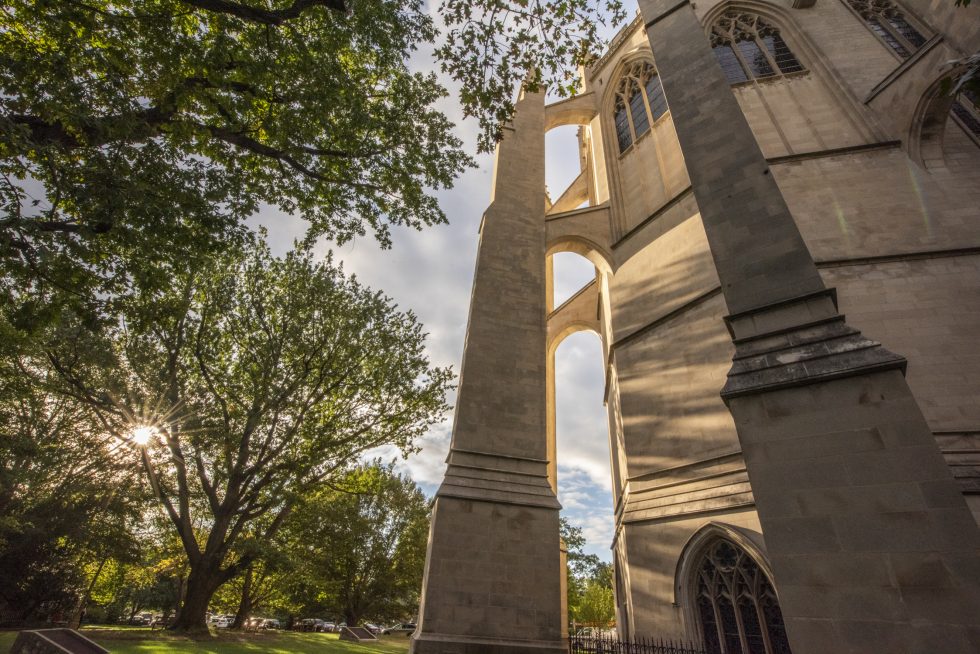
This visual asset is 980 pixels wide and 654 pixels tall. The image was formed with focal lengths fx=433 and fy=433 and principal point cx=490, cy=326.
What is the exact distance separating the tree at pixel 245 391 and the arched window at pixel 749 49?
1397cm

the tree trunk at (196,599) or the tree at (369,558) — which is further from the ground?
the tree at (369,558)

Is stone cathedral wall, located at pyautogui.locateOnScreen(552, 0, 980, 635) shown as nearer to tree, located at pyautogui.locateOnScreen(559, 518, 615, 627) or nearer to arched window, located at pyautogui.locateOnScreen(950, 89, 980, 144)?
arched window, located at pyautogui.locateOnScreen(950, 89, 980, 144)

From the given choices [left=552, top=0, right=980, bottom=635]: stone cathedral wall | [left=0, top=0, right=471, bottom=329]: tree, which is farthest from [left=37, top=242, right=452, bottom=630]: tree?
[left=552, top=0, right=980, bottom=635]: stone cathedral wall

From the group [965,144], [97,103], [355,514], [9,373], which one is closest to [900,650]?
[97,103]

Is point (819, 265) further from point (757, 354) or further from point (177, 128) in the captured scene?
point (177, 128)

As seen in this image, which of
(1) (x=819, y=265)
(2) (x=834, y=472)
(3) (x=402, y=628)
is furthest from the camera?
(3) (x=402, y=628)

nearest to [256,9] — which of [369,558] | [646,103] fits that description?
[646,103]

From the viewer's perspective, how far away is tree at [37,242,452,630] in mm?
12156

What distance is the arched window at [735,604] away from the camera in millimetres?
7023

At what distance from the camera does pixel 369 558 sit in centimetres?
2528

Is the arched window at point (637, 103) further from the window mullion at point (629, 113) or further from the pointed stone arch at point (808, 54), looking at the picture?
the pointed stone arch at point (808, 54)

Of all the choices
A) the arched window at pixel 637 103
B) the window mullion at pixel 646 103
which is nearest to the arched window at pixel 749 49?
the arched window at pixel 637 103

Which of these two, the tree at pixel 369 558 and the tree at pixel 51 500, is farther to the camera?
the tree at pixel 369 558

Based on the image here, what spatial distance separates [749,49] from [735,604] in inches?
636
